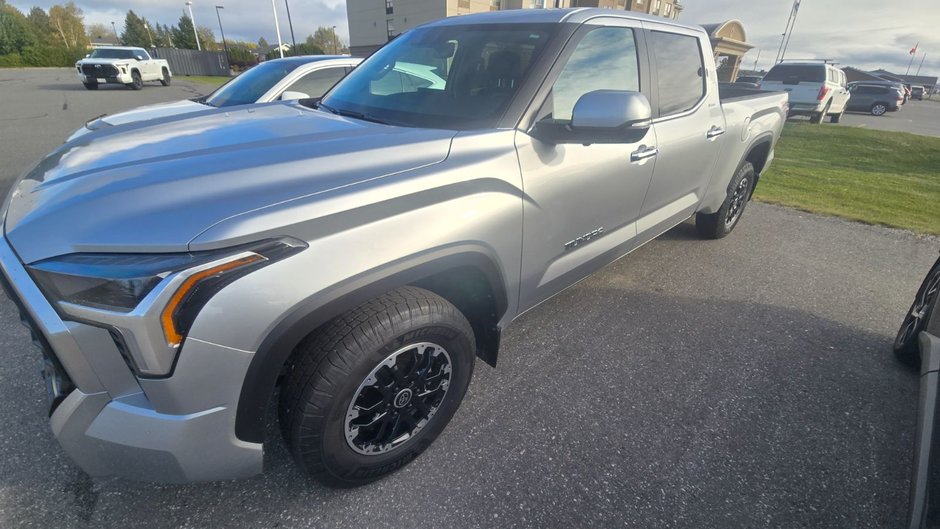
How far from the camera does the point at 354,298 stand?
147cm

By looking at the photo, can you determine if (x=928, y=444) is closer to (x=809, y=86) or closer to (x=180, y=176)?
(x=180, y=176)

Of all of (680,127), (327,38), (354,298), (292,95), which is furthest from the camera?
(327,38)

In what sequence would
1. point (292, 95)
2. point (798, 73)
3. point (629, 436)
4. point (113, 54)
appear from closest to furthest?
point (629, 436) < point (292, 95) < point (798, 73) < point (113, 54)

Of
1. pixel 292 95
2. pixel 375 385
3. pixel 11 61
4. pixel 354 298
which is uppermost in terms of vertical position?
pixel 11 61

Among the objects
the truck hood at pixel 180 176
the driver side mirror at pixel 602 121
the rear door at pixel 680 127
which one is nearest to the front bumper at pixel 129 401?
the truck hood at pixel 180 176

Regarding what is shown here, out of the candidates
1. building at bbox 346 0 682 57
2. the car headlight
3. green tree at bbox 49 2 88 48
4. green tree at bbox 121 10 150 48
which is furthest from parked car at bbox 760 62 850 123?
green tree at bbox 49 2 88 48

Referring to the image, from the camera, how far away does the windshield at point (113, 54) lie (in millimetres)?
20500

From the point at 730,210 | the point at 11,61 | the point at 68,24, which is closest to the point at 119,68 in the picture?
the point at 730,210

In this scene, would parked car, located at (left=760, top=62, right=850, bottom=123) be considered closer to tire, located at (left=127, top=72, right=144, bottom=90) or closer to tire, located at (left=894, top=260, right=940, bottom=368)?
tire, located at (left=894, top=260, right=940, bottom=368)

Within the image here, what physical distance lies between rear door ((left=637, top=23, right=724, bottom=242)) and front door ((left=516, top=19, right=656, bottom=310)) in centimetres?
19

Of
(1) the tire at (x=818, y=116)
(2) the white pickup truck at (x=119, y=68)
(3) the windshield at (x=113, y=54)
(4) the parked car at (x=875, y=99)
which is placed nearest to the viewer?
(1) the tire at (x=818, y=116)

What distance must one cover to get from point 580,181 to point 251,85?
4.86 metres

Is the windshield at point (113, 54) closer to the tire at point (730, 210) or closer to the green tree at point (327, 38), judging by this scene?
the tire at point (730, 210)

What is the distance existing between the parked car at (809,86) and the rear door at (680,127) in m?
13.7
